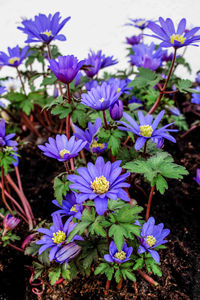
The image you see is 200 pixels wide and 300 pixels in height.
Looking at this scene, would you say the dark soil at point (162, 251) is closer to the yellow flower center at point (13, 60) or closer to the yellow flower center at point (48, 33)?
the yellow flower center at point (13, 60)

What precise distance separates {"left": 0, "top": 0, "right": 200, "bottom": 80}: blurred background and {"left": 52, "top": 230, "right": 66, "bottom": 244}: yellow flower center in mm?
2228

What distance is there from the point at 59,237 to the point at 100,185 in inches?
11.6

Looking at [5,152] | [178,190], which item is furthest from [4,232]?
[178,190]

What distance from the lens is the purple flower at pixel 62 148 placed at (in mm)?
1043

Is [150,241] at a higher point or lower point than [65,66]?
lower

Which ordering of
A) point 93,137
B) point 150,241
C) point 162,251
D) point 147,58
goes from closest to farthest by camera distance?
point 150,241, point 93,137, point 162,251, point 147,58

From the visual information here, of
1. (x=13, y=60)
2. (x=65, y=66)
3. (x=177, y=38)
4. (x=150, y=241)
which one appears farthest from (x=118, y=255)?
(x=13, y=60)

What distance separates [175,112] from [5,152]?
1086 mm

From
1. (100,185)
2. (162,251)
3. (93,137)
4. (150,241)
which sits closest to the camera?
(100,185)

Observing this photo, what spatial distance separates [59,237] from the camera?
3.56 ft

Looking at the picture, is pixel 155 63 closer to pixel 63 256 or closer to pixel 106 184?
pixel 106 184

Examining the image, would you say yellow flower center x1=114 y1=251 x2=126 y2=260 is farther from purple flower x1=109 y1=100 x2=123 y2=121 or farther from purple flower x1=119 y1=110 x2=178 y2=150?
purple flower x1=109 y1=100 x2=123 y2=121

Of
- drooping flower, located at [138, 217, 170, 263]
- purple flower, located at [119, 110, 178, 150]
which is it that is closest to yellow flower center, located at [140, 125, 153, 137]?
purple flower, located at [119, 110, 178, 150]

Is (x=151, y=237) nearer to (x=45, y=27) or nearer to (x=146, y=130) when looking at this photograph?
(x=146, y=130)
